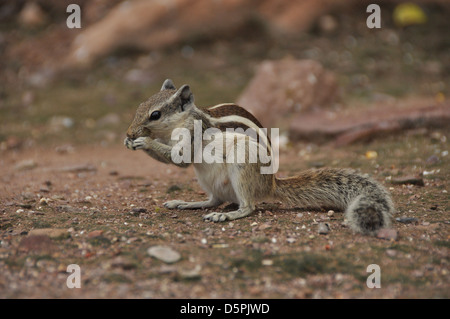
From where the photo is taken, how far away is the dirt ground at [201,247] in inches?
125

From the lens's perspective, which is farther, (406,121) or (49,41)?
(49,41)

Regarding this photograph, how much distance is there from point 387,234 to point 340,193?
2.47ft

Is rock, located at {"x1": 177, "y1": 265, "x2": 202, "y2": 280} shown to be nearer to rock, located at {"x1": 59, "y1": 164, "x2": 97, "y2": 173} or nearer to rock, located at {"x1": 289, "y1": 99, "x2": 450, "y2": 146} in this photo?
rock, located at {"x1": 59, "y1": 164, "x2": 97, "y2": 173}

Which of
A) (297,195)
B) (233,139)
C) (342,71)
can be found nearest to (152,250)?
(233,139)

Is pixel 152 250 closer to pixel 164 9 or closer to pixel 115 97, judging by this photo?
pixel 115 97

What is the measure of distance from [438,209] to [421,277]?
4.94ft

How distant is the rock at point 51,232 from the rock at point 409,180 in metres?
3.50

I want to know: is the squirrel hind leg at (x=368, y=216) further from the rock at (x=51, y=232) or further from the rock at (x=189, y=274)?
the rock at (x=51, y=232)

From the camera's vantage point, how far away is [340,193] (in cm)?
455

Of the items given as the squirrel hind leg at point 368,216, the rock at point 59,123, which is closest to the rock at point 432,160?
the squirrel hind leg at point 368,216

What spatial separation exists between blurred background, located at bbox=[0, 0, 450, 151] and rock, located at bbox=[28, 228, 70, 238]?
459cm

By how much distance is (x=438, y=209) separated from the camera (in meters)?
4.61

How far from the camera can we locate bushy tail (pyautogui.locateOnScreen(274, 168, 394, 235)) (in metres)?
3.96

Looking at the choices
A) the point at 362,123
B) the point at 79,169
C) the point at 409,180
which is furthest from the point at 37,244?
the point at 362,123
